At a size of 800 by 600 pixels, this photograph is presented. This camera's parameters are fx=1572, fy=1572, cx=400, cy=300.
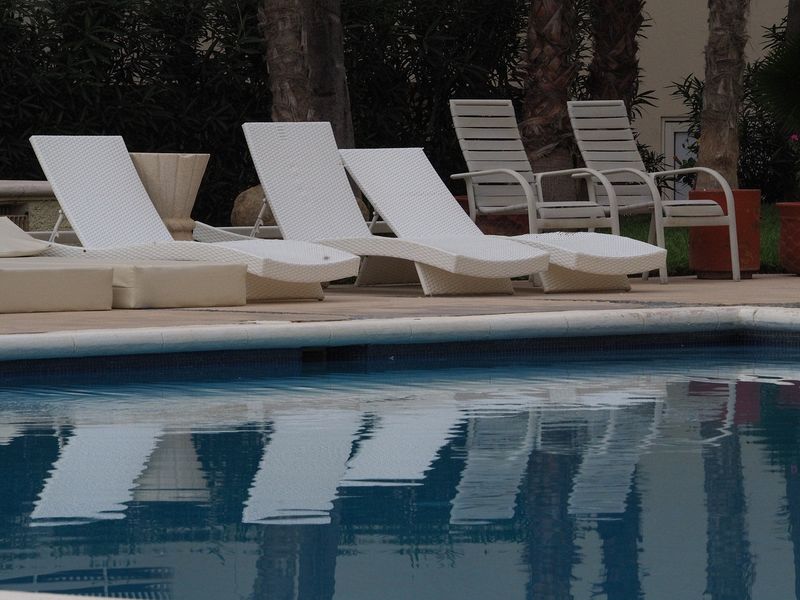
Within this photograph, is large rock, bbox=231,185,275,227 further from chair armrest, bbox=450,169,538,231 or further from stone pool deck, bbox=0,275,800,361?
stone pool deck, bbox=0,275,800,361

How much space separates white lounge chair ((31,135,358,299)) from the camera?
28.6 feet

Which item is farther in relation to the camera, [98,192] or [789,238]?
[789,238]

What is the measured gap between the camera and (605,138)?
12.2 metres

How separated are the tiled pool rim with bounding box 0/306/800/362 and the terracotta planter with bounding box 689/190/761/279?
3.29 m

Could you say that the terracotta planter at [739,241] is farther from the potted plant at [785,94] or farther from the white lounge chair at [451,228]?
the white lounge chair at [451,228]

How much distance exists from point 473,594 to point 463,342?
3.95 metres

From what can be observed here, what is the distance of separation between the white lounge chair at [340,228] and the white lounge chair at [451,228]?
0.43 ft

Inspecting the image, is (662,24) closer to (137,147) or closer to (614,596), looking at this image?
(137,147)

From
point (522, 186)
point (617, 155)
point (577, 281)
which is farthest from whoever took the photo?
point (617, 155)

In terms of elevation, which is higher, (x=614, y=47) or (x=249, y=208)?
(x=614, y=47)

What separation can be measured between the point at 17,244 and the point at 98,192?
63 centimetres

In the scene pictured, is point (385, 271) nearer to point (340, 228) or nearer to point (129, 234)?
point (340, 228)

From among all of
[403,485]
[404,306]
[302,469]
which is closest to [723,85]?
[404,306]

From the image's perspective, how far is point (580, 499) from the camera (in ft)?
14.8
